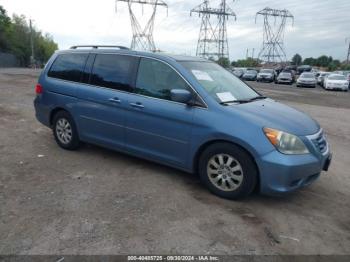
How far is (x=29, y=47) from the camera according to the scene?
2940 inches

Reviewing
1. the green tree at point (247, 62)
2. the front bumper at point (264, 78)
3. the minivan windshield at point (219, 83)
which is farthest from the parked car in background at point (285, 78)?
the green tree at point (247, 62)

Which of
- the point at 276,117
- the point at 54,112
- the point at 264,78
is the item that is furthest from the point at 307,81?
the point at 276,117

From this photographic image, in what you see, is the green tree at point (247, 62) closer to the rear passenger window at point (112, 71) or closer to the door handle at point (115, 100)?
the rear passenger window at point (112, 71)

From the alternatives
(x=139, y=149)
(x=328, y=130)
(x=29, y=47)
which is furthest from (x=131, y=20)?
(x=29, y=47)

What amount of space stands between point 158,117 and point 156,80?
561 millimetres

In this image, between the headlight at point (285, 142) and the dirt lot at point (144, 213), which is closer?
the dirt lot at point (144, 213)

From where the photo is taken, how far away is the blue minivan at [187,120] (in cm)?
399

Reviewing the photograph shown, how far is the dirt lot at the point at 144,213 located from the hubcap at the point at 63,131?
38cm

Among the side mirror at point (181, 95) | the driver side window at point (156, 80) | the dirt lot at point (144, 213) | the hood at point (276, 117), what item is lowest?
the dirt lot at point (144, 213)

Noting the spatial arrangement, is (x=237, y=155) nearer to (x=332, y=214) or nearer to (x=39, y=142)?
(x=332, y=214)

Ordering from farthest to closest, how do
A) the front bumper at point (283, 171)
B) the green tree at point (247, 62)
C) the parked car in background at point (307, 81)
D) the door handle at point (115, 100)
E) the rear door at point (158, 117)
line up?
1. the green tree at point (247, 62)
2. the parked car in background at point (307, 81)
3. the door handle at point (115, 100)
4. the rear door at point (158, 117)
5. the front bumper at point (283, 171)

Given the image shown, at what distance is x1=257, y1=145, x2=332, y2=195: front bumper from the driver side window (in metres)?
1.43

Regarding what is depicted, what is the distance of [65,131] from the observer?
19.6 feet

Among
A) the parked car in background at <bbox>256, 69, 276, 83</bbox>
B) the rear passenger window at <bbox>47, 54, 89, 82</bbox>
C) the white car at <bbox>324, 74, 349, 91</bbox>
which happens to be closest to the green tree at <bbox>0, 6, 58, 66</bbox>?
the parked car in background at <bbox>256, 69, 276, 83</bbox>
